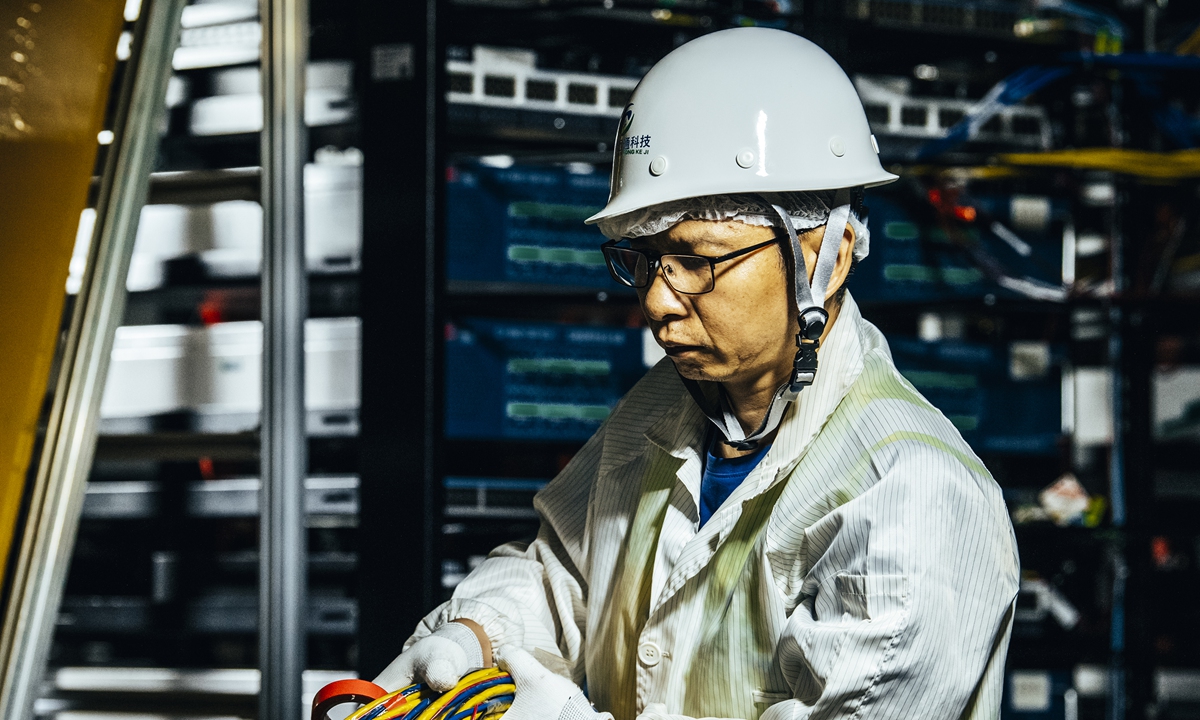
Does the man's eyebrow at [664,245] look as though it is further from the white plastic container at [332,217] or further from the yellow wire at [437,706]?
the white plastic container at [332,217]

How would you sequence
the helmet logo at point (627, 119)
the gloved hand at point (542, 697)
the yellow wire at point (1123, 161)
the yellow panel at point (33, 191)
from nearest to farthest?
1. the gloved hand at point (542, 697)
2. the helmet logo at point (627, 119)
3. the yellow panel at point (33, 191)
4. the yellow wire at point (1123, 161)

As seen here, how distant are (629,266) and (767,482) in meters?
0.30

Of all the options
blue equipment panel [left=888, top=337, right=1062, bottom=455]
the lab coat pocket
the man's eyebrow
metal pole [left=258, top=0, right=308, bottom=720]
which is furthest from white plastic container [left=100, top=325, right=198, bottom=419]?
the lab coat pocket

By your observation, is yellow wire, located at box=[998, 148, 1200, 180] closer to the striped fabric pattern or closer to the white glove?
the striped fabric pattern

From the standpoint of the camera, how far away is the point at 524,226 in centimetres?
231

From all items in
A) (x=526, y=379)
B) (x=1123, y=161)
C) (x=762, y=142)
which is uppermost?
(x=1123, y=161)

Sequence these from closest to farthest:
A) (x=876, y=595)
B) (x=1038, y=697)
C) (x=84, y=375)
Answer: (x=876, y=595)
(x=84, y=375)
(x=1038, y=697)

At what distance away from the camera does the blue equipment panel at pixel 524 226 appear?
2.29 meters

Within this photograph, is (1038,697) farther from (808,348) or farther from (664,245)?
(664,245)

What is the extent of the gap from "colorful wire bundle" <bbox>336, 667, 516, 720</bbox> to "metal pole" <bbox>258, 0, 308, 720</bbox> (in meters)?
1.32

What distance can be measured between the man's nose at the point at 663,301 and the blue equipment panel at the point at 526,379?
1304 millimetres

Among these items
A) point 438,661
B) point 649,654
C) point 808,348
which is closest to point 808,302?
point 808,348

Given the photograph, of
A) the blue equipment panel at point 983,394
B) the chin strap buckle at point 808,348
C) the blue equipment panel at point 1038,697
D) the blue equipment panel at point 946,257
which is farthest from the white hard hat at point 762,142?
the blue equipment panel at point 1038,697

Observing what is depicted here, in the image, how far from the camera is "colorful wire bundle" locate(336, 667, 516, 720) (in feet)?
3.17
